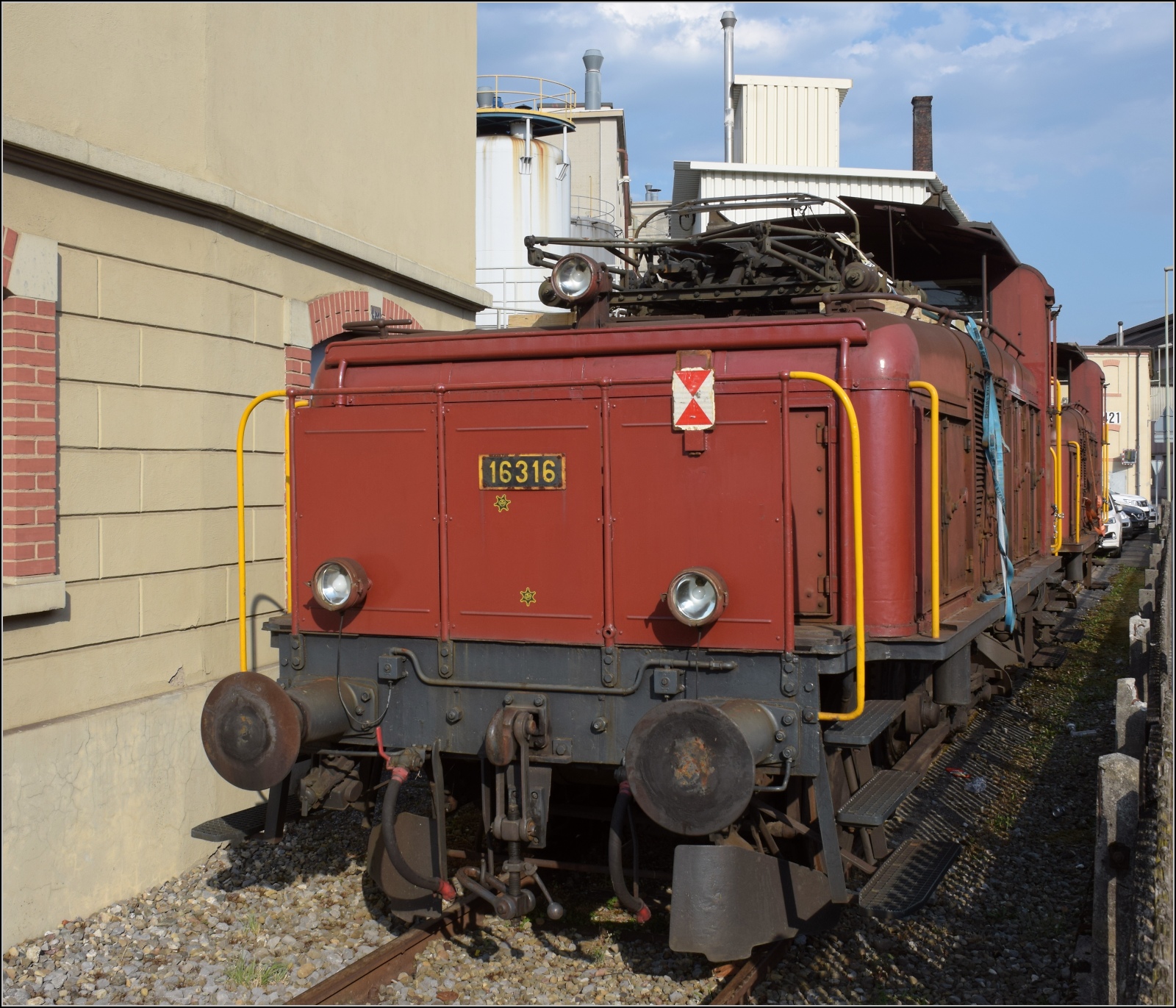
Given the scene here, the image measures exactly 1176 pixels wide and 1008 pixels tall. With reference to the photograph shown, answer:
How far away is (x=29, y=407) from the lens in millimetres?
5430

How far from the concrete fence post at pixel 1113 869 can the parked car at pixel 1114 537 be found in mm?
22834

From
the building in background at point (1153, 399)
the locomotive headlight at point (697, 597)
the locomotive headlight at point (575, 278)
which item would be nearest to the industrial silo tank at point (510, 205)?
the locomotive headlight at point (575, 278)

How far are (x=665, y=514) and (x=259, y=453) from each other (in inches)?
147

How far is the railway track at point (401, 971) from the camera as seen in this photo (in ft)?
14.5

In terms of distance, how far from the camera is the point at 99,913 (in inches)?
225

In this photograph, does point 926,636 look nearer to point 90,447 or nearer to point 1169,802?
point 1169,802

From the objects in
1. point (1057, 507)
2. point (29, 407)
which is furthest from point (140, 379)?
point (1057, 507)

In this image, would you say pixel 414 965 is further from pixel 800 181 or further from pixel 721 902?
pixel 800 181

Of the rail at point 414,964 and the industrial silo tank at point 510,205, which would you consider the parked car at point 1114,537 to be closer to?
the industrial silo tank at point 510,205

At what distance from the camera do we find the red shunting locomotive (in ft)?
14.3

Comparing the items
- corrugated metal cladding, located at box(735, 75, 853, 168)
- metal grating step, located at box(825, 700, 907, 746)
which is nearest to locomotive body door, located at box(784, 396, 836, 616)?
metal grating step, located at box(825, 700, 907, 746)

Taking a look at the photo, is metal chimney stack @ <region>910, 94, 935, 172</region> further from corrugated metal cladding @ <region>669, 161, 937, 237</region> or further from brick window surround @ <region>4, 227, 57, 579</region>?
brick window surround @ <region>4, 227, 57, 579</region>

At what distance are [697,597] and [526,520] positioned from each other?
2.94 ft

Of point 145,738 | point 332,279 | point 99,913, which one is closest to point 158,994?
point 99,913
